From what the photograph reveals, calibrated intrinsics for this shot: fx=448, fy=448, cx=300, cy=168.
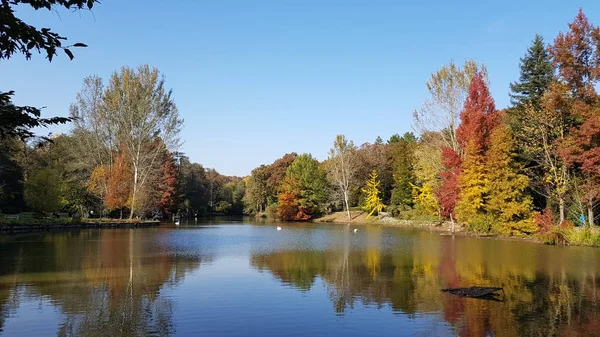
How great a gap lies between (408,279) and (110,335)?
1028cm

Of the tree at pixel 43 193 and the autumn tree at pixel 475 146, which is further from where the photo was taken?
the tree at pixel 43 193

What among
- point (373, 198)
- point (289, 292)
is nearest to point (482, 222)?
point (289, 292)

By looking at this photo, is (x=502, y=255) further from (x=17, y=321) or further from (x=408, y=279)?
(x=17, y=321)

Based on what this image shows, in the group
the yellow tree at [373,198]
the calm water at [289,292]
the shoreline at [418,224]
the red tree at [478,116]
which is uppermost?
the red tree at [478,116]

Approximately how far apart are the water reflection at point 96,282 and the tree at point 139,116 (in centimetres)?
2269

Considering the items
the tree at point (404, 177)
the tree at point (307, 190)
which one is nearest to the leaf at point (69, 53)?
the tree at point (404, 177)

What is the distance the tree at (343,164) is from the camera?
64688mm

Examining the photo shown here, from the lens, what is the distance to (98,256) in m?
20.9

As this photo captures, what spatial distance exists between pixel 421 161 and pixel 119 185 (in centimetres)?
3135

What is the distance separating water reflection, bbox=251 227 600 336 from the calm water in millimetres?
44

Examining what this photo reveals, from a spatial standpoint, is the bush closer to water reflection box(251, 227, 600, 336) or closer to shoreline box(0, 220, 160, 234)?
water reflection box(251, 227, 600, 336)

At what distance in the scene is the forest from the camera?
1115 inches

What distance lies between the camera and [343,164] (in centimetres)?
6538

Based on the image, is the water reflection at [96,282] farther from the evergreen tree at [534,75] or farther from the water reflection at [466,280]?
the evergreen tree at [534,75]
